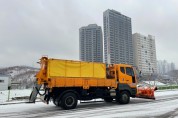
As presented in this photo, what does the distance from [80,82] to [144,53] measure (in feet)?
445

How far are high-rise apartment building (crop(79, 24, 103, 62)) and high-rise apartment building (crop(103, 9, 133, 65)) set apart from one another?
3.61 m

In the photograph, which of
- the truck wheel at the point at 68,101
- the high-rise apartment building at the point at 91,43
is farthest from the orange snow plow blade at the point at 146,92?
the high-rise apartment building at the point at 91,43

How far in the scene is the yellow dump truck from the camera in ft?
42.3

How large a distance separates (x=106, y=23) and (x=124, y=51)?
784 inches

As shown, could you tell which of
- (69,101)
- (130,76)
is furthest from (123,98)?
(69,101)

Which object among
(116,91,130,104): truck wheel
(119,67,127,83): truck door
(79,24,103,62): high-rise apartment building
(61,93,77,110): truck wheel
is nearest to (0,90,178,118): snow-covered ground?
(61,93,77,110): truck wheel

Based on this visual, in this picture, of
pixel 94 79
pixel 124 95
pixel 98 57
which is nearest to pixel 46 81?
pixel 94 79

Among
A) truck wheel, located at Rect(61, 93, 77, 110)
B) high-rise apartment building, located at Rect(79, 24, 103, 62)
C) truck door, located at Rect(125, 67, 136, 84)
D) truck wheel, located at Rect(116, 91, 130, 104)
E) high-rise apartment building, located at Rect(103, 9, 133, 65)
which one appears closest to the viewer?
truck wheel, located at Rect(61, 93, 77, 110)

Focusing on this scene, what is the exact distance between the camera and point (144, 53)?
143500 millimetres

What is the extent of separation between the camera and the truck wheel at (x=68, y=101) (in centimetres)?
1275

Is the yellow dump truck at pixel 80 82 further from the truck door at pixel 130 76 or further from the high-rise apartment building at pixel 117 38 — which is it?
the high-rise apartment building at pixel 117 38

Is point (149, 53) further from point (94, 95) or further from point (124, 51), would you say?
point (94, 95)

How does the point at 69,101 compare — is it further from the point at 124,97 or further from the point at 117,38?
the point at 117,38

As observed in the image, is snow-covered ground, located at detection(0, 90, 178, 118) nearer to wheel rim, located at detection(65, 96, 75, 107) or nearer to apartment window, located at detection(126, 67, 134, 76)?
wheel rim, located at detection(65, 96, 75, 107)
